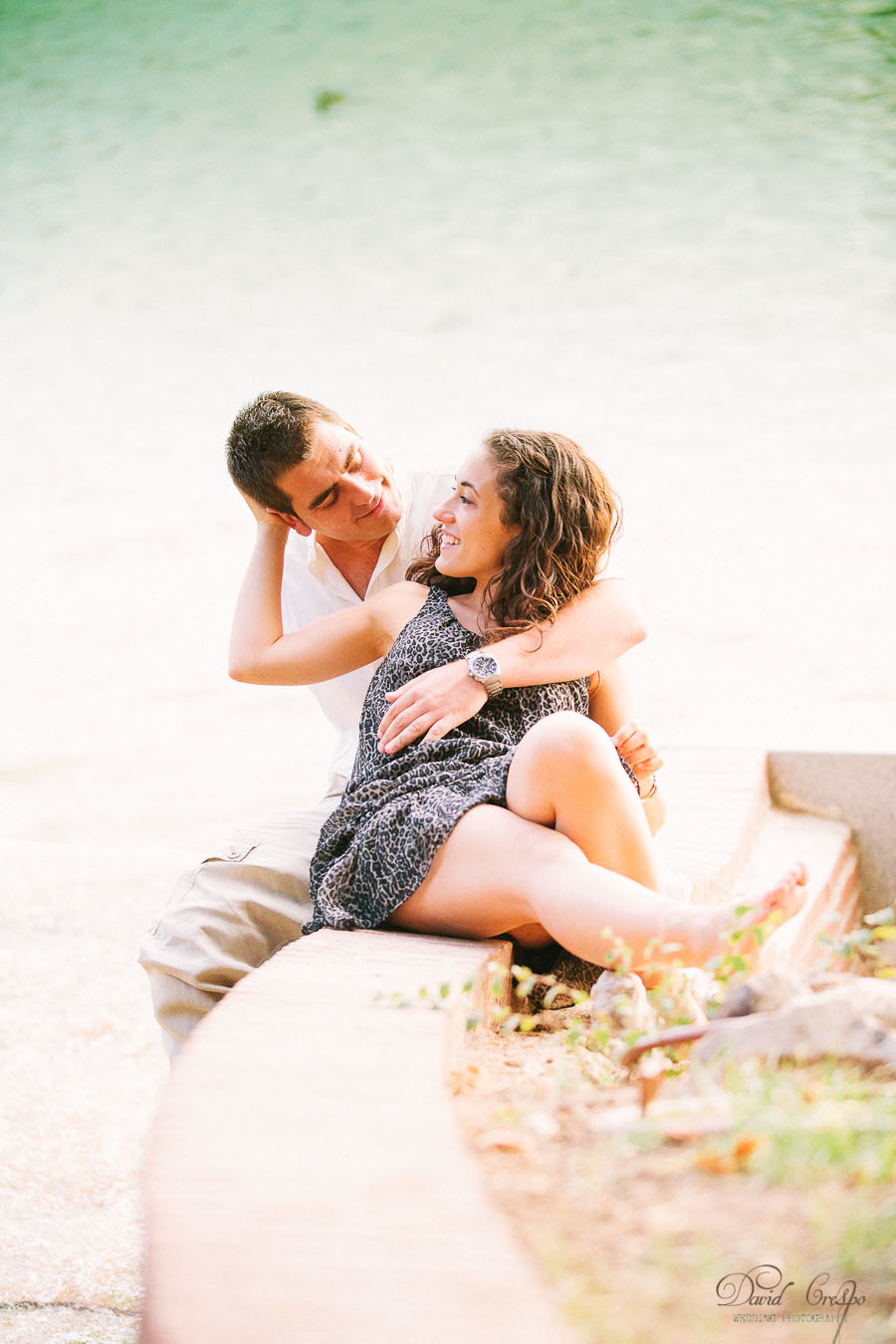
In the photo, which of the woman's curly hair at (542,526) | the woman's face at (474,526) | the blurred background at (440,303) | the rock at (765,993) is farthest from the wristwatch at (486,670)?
the blurred background at (440,303)

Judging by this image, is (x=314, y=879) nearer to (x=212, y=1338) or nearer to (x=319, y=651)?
(x=319, y=651)

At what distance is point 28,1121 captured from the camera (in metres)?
2.38

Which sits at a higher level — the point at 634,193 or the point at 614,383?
the point at 634,193

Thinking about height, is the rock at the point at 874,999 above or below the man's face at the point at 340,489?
below

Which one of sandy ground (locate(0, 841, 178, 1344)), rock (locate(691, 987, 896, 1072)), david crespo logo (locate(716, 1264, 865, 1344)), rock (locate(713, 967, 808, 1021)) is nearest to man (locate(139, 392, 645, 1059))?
sandy ground (locate(0, 841, 178, 1344))

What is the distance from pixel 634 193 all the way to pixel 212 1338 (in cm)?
722

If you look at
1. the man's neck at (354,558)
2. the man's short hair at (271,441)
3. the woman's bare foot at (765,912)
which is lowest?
the woman's bare foot at (765,912)

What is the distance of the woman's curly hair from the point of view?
2.04 meters

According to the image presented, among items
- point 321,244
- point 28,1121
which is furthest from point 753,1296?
point 321,244

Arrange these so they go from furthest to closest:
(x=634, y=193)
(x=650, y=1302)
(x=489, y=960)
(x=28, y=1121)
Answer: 1. (x=634, y=193)
2. (x=28, y=1121)
3. (x=489, y=960)
4. (x=650, y=1302)

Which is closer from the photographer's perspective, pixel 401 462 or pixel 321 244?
pixel 401 462

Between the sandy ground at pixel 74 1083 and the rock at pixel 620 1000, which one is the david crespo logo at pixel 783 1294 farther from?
the sandy ground at pixel 74 1083

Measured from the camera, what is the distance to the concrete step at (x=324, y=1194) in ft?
2.79

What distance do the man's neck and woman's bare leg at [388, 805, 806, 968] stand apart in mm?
981
